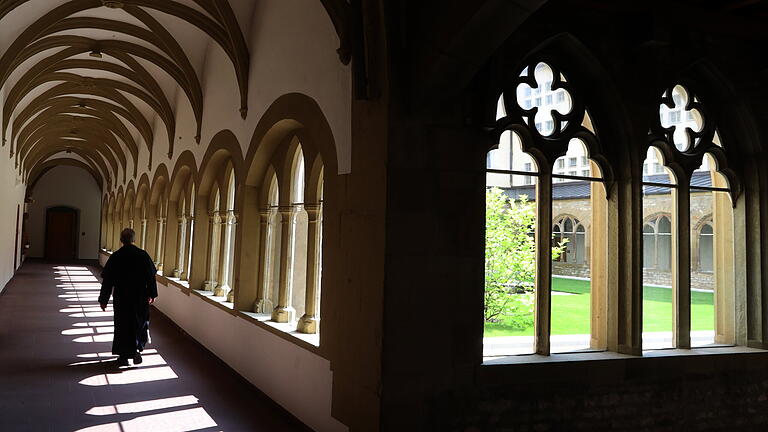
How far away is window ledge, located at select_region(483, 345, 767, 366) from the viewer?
3785 mm

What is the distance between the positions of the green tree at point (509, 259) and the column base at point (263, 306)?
2.67m

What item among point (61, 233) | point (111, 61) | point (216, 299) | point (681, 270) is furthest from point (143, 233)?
point (61, 233)

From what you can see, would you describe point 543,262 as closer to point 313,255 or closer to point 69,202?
point 313,255

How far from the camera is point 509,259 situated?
4180 mm

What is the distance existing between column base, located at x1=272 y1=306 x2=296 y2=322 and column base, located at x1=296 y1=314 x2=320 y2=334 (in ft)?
1.72

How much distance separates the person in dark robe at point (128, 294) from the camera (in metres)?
6.02

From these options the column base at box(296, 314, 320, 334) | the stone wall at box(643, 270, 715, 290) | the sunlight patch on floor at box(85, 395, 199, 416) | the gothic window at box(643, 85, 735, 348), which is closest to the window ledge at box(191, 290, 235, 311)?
the sunlight patch on floor at box(85, 395, 199, 416)

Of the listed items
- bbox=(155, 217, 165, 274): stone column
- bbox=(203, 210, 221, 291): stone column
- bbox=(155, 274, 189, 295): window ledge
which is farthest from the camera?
bbox=(155, 217, 165, 274): stone column

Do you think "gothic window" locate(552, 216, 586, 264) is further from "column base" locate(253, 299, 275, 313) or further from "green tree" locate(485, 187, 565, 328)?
"column base" locate(253, 299, 275, 313)

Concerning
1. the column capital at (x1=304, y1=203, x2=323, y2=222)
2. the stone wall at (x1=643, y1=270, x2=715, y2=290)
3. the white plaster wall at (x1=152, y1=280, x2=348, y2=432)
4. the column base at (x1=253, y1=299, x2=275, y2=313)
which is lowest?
the white plaster wall at (x1=152, y1=280, x2=348, y2=432)

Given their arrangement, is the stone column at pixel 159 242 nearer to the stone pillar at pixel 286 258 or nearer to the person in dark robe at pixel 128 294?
the person in dark robe at pixel 128 294

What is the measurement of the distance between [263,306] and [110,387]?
1.53 metres

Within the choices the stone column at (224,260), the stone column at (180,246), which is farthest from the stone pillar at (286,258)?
the stone column at (180,246)

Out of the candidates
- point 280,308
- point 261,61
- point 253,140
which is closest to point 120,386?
point 280,308
